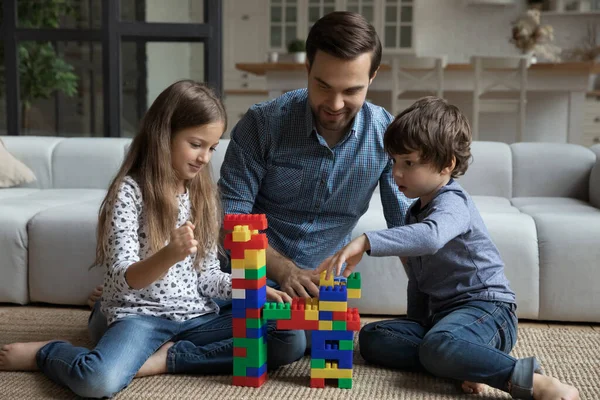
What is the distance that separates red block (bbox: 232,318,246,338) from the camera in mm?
1568

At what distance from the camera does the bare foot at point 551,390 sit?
1475 millimetres

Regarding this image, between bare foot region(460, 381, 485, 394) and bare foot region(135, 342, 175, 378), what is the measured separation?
0.69 metres

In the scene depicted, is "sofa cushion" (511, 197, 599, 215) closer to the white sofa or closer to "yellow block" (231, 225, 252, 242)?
the white sofa

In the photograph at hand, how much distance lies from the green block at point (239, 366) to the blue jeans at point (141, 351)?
2.4 inches

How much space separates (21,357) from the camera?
169 centimetres

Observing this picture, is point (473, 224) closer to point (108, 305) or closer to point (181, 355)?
point (181, 355)

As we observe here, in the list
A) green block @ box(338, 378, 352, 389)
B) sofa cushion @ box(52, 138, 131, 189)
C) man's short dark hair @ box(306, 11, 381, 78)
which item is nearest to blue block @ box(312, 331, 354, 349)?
green block @ box(338, 378, 352, 389)

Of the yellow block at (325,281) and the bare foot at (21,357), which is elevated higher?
the yellow block at (325,281)

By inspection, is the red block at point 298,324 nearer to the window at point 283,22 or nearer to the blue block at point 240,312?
the blue block at point 240,312

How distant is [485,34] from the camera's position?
714 cm

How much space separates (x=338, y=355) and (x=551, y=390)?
17.7 inches

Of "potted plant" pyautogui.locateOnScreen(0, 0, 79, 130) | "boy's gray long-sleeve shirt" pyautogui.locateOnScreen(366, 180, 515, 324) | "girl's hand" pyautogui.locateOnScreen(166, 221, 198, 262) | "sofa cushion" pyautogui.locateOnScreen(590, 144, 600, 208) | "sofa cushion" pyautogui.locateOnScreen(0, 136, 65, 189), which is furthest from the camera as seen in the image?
"potted plant" pyautogui.locateOnScreen(0, 0, 79, 130)

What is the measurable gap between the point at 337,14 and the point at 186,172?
53cm

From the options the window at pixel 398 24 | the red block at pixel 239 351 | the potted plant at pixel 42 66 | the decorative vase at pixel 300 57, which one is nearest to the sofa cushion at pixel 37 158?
the potted plant at pixel 42 66
